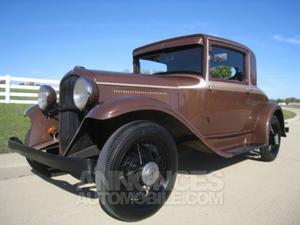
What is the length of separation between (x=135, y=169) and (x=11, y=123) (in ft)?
21.1

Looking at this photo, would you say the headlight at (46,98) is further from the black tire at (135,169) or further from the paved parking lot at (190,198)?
the black tire at (135,169)

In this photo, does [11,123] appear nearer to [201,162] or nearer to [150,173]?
[201,162]

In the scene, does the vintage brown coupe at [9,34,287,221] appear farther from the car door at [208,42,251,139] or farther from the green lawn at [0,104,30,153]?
the green lawn at [0,104,30,153]

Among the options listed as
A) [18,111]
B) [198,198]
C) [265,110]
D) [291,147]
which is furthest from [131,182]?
[18,111]

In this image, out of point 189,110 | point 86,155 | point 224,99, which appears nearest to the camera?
point 86,155

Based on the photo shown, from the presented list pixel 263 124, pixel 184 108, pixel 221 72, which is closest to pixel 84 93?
pixel 184 108

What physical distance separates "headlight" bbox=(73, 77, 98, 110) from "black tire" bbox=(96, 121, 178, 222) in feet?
1.53

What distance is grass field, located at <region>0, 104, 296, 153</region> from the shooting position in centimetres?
669

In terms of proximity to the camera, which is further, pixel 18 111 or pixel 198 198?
pixel 18 111

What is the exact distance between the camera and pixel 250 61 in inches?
209

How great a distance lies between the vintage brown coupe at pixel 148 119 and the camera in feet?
9.48

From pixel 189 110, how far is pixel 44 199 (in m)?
2.04

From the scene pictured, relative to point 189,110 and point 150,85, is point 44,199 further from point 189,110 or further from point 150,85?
point 189,110

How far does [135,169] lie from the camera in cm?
306
